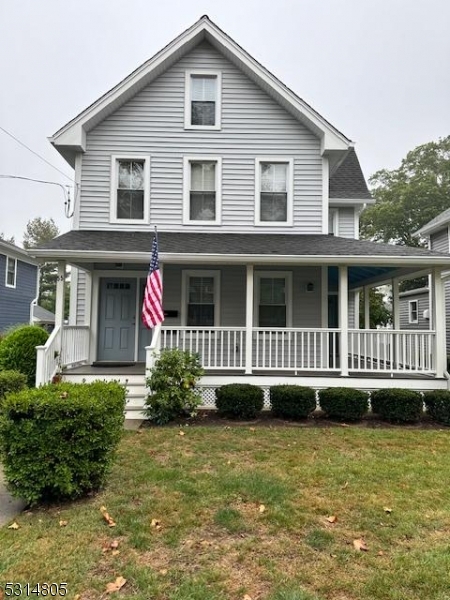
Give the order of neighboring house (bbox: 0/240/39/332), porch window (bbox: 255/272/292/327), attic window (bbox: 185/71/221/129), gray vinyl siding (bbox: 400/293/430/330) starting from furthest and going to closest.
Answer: gray vinyl siding (bbox: 400/293/430/330)
neighboring house (bbox: 0/240/39/332)
attic window (bbox: 185/71/221/129)
porch window (bbox: 255/272/292/327)

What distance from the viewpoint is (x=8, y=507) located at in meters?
3.92

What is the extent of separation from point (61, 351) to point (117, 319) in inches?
69.6

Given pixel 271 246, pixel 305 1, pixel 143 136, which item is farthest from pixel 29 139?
pixel 271 246

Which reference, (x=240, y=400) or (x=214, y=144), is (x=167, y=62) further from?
(x=240, y=400)

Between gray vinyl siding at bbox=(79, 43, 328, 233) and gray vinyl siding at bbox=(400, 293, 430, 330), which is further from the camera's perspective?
gray vinyl siding at bbox=(400, 293, 430, 330)

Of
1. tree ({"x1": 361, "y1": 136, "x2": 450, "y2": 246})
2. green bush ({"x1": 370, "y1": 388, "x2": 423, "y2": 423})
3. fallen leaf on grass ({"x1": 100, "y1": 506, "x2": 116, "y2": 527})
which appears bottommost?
fallen leaf on grass ({"x1": 100, "y1": 506, "x2": 116, "y2": 527})

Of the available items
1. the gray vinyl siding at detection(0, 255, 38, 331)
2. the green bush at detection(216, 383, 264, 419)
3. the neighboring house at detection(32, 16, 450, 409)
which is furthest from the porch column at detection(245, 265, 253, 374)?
the gray vinyl siding at detection(0, 255, 38, 331)

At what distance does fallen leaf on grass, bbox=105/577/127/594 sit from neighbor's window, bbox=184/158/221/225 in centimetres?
815

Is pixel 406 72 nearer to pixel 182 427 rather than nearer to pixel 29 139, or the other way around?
pixel 29 139

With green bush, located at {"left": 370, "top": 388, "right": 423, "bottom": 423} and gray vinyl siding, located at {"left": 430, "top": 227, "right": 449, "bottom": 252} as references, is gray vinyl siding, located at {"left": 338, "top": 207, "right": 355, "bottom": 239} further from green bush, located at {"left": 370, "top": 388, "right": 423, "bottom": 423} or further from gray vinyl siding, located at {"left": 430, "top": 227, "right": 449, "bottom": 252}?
green bush, located at {"left": 370, "top": 388, "right": 423, "bottom": 423}

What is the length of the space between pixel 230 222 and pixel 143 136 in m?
3.02

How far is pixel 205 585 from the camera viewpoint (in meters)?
2.69

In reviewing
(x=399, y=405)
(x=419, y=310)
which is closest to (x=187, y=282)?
(x=399, y=405)

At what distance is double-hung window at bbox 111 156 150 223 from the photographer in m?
9.94
